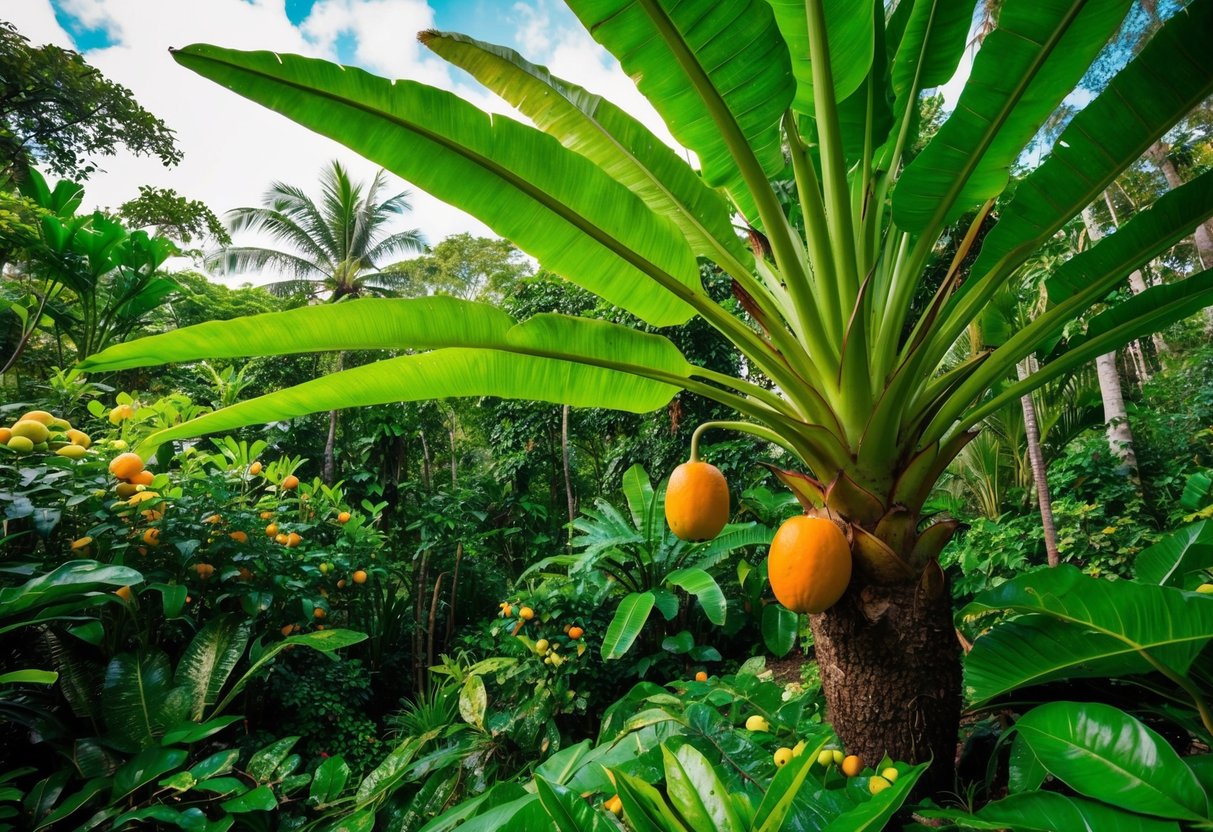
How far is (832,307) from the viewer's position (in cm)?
105

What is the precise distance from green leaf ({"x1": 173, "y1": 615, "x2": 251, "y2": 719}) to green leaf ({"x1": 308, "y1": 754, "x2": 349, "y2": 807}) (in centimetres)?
43

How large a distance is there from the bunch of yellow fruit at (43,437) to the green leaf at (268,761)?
1.13 meters

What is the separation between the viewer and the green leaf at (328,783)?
160 centimetres

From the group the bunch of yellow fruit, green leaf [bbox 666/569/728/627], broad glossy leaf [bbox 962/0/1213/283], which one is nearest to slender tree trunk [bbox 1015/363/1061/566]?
green leaf [bbox 666/569/728/627]

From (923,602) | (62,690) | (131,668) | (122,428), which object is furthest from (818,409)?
(122,428)

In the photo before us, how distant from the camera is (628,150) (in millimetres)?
1285

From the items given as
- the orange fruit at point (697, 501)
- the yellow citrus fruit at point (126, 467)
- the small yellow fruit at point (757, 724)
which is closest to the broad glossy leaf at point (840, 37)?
the orange fruit at point (697, 501)

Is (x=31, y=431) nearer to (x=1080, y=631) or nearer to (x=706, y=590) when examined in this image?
(x=706, y=590)

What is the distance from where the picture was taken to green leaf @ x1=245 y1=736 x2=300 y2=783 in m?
1.62

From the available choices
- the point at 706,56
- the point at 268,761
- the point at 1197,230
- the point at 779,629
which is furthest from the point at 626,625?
the point at 1197,230

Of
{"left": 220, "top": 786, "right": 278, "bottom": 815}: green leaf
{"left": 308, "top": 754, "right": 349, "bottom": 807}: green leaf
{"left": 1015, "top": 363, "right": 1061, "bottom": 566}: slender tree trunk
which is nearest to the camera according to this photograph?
{"left": 220, "top": 786, "right": 278, "bottom": 815}: green leaf

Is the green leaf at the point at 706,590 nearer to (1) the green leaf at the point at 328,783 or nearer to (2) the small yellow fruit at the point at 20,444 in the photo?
(1) the green leaf at the point at 328,783

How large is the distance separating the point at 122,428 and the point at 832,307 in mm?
2725

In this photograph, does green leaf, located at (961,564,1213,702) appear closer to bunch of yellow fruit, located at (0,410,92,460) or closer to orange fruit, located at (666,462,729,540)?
orange fruit, located at (666,462,729,540)
